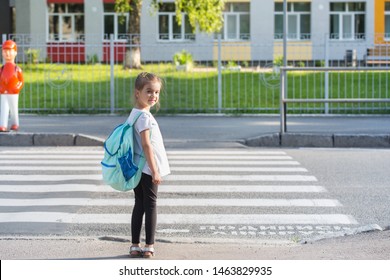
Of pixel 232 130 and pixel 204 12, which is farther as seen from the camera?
pixel 204 12

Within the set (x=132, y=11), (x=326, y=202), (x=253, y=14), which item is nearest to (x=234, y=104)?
(x=132, y=11)

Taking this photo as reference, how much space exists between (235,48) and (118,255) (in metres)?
17.5

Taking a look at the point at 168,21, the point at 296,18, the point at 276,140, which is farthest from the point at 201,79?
the point at 296,18

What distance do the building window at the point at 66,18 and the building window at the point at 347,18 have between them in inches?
486

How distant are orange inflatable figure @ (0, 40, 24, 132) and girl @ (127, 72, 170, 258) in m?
10.3

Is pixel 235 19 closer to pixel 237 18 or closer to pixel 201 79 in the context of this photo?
pixel 237 18

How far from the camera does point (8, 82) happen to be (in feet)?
58.0

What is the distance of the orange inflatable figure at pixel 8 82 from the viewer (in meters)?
17.7

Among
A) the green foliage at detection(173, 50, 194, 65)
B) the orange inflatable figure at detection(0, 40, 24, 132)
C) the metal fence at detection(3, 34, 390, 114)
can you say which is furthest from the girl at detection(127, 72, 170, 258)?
the green foliage at detection(173, 50, 194, 65)

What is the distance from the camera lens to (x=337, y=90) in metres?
23.5

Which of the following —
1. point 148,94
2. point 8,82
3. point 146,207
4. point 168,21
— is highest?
point 168,21

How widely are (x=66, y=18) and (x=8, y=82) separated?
30530mm

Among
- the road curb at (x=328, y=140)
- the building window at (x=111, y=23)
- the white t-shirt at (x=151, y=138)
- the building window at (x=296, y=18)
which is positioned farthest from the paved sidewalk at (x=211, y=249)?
the building window at (x=111, y=23)

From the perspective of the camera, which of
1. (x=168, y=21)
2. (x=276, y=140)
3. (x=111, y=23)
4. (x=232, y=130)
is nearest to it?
(x=276, y=140)
